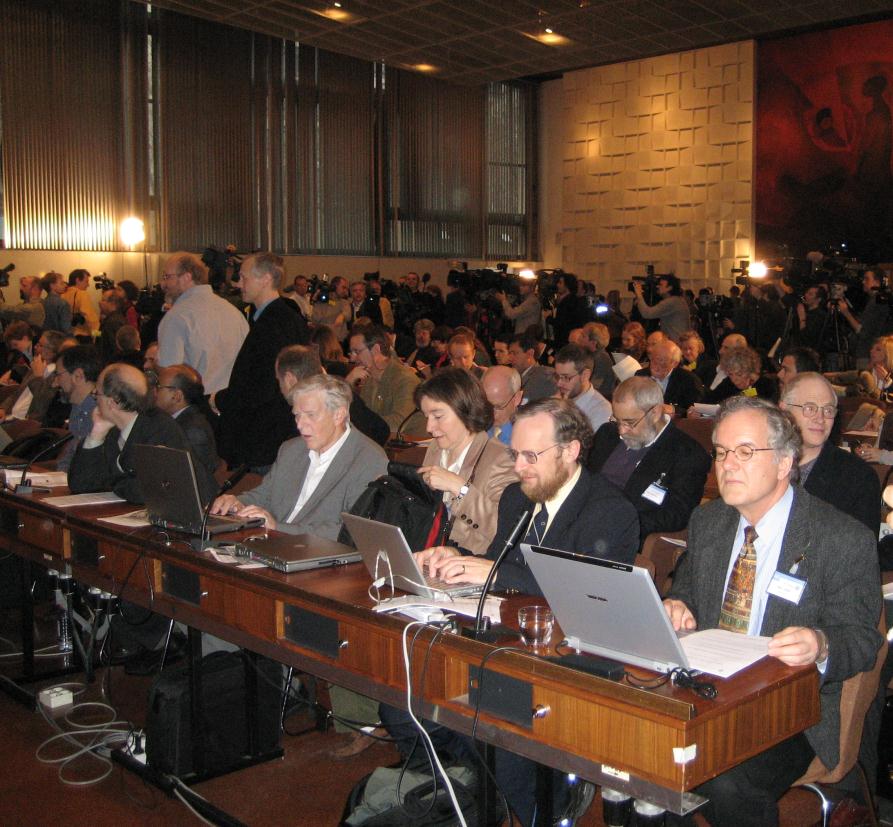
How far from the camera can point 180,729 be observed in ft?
10.9

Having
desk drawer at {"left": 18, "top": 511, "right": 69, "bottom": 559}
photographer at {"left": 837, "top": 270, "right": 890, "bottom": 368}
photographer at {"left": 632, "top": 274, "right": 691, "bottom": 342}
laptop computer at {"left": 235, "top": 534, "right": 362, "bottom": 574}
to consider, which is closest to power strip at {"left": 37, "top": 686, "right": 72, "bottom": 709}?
desk drawer at {"left": 18, "top": 511, "right": 69, "bottom": 559}

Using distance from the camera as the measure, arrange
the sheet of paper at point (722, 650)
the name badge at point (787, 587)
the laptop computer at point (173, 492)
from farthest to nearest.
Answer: the laptop computer at point (173, 492) < the name badge at point (787, 587) < the sheet of paper at point (722, 650)

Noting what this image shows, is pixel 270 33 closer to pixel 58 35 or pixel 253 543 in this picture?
pixel 58 35

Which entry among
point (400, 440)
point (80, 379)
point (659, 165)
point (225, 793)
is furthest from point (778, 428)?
point (659, 165)

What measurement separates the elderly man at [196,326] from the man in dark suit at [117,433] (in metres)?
0.95

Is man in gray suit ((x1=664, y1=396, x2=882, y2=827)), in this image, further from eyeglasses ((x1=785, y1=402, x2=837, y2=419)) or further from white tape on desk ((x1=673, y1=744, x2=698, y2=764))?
eyeglasses ((x1=785, y1=402, x2=837, y2=419))

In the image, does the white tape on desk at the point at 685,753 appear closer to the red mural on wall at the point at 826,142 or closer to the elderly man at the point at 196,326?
the elderly man at the point at 196,326

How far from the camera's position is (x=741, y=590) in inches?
97.4

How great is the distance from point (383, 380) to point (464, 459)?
3.41m

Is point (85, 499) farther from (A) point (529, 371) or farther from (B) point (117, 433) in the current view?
(A) point (529, 371)

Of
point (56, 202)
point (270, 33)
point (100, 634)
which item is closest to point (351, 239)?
point (270, 33)

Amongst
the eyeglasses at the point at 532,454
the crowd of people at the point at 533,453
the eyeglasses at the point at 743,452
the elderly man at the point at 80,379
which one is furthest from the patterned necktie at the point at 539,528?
the elderly man at the point at 80,379

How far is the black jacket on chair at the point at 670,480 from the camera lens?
4074 millimetres

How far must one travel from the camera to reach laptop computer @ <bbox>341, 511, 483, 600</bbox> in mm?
2539
